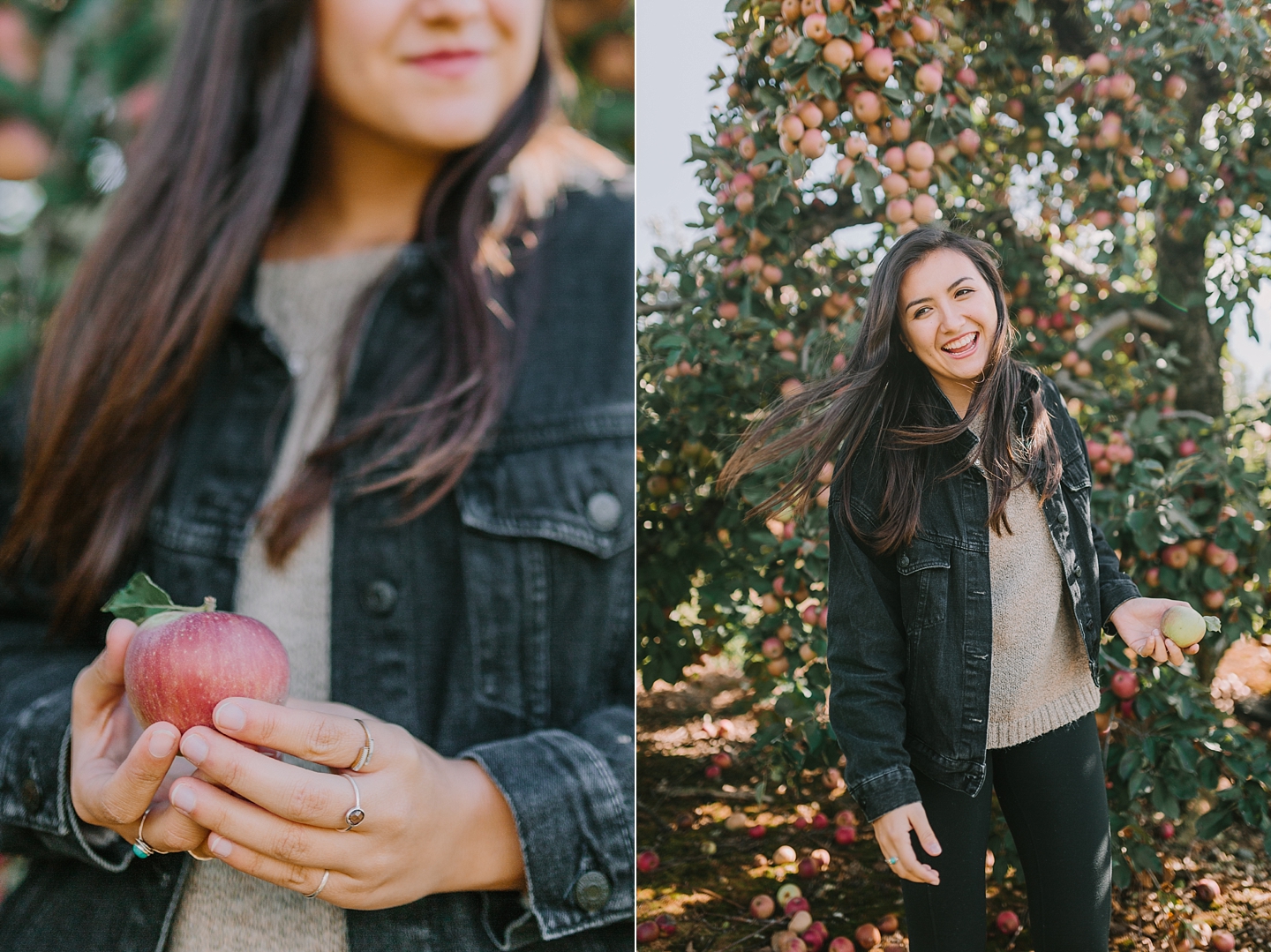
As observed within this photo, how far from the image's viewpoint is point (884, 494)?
146cm

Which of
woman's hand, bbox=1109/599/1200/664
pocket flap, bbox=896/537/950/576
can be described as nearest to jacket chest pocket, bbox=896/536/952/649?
pocket flap, bbox=896/537/950/576

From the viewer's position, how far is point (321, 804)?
1.18 metres

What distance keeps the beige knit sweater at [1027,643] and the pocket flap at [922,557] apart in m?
0.07

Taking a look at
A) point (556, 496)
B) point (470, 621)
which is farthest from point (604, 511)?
point (470, 621)

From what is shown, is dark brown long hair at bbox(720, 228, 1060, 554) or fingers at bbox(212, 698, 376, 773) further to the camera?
dark brown long hair at bbox(720, 228, 1060, 554)

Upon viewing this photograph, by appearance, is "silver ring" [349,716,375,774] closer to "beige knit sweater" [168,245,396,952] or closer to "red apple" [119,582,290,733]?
"red apple" [119,582,290,733]

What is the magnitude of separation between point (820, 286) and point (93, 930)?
166 cm

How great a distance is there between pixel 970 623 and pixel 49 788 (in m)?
1.38

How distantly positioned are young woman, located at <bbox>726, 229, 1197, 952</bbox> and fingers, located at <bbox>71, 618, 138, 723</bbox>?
100cm

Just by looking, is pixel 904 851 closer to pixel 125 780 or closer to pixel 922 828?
pixel 922 828

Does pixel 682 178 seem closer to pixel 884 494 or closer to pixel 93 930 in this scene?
pixel 884 494

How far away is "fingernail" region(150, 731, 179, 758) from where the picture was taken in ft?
3.78

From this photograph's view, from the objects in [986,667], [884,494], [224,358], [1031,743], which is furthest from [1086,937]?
[224,358]

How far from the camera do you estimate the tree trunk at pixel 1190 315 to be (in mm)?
1780
